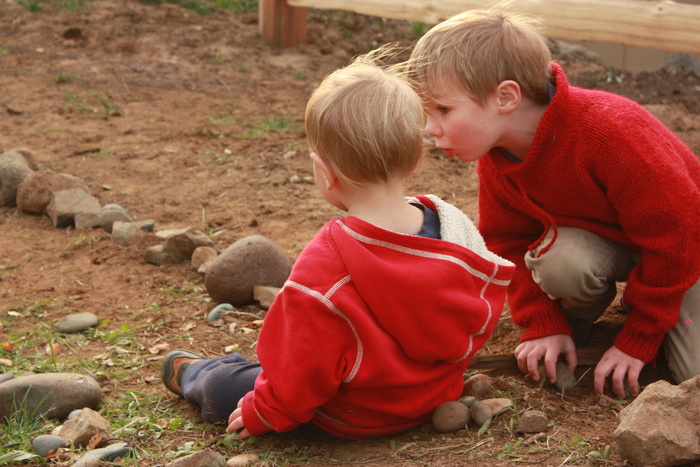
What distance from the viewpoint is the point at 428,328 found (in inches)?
82.7

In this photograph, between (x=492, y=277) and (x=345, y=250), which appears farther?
(x=492, y=277)

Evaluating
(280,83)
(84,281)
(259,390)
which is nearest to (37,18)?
(280,83)

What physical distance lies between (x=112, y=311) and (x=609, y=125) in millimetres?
2216

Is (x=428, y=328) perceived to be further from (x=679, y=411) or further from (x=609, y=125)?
(x=609, y=125)

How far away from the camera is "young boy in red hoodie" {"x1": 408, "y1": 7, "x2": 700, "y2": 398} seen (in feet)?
7.76

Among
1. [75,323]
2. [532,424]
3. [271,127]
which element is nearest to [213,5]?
[271,127]

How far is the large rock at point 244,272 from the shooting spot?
3357 mm

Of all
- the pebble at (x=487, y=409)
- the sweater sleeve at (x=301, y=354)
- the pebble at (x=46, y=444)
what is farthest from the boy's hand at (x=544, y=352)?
the pebble at (x=46, y=444)

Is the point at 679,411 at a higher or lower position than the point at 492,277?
lower

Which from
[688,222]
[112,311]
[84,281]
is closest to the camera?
[688,222]

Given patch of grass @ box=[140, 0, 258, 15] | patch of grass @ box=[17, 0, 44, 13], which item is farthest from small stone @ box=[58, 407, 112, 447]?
patch of grass @ box=[17, 0, 44, 13]

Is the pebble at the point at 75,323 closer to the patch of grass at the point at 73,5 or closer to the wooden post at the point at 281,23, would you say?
the wooden post at the point at 281,23

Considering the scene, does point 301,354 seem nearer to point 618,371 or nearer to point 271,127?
point 618,371

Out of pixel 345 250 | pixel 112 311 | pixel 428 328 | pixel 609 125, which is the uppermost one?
pixel 609 125
